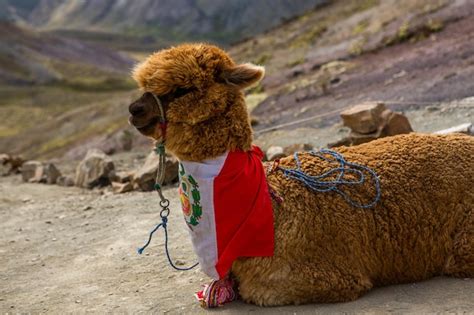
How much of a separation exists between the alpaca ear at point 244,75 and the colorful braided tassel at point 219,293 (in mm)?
1603

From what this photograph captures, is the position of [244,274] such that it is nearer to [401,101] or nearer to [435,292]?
[435,292]

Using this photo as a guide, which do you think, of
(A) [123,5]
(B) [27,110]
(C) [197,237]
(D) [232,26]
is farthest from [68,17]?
(C) [197,237]

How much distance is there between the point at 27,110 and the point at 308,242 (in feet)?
149

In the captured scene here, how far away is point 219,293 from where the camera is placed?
16.6 feet

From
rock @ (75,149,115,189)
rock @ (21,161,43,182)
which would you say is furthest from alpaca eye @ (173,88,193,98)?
rock @ (21,161,43,182)

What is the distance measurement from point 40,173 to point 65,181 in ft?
3.79

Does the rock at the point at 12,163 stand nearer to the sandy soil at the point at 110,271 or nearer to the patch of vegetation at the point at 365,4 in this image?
the sandy soil at the point at 110,271

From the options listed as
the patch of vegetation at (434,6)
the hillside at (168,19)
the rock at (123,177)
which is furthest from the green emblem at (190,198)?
the hillside at (168,19)

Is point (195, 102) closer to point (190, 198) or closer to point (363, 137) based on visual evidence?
point (190, 198)

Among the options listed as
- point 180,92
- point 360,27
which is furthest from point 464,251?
point 360,27

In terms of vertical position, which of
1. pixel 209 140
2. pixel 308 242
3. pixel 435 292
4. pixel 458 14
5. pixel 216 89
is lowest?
pixel 435 292

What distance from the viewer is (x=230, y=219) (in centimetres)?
488

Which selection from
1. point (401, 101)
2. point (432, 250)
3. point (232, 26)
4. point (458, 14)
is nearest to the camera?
point (432, 250)

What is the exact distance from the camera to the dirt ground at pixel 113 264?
4914 mm
